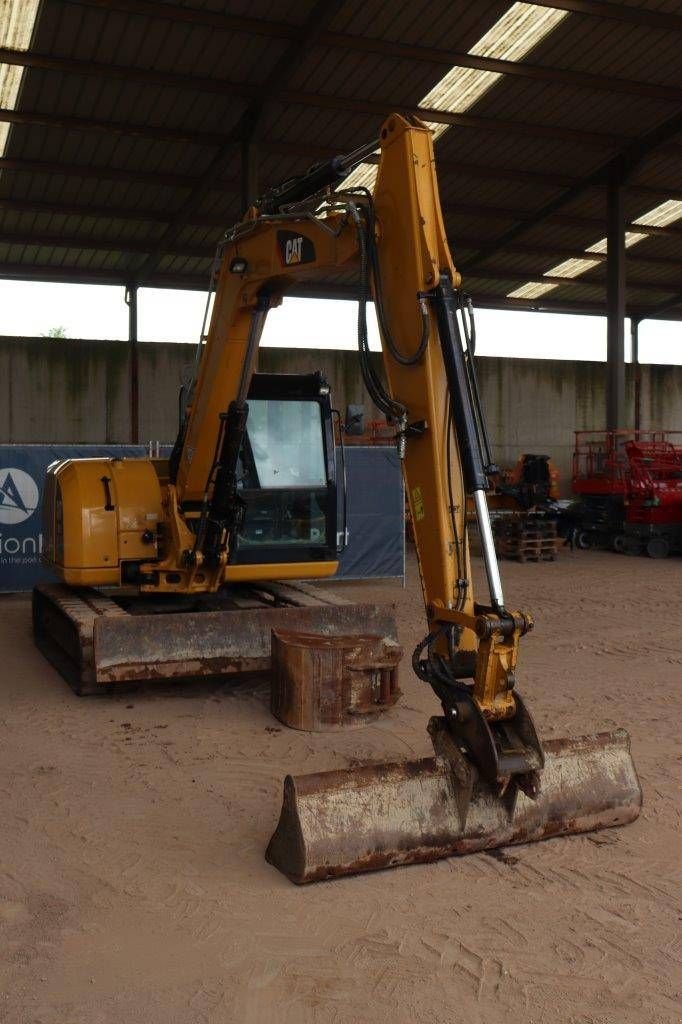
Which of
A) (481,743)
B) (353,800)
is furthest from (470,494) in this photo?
(353,800)

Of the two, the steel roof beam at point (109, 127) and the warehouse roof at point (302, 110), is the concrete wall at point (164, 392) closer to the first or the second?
the warehouse roof at point (302, 110)

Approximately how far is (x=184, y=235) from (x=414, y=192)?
18459mm

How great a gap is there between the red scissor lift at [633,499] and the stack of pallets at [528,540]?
6.10 ft

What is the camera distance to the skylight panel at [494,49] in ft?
47.8

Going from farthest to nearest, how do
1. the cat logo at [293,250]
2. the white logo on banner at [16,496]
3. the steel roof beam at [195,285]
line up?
the steel roof beam at [195,285] < the white logo on banner at [16,496] < the cat logo at [293,250]

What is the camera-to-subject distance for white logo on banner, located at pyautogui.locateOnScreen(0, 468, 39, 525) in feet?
39.3

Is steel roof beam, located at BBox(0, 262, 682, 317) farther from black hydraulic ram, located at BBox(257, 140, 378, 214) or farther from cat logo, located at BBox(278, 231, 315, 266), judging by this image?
cat logo, located at BBox(278, 231, 315, 266)

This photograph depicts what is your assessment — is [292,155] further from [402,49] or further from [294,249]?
[294,249]

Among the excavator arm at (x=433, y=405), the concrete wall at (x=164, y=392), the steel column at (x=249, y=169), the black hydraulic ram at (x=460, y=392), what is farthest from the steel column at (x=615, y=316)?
the black hydraulic ram at (x=460, y=392)

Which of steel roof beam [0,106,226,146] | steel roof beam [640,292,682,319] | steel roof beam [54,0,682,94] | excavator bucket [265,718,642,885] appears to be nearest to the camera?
excavator bucket [265,718,642,885]

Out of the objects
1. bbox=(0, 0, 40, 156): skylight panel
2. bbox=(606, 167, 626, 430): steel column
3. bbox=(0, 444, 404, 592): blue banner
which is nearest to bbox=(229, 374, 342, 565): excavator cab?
bbox=(0, 444, 404, 592): blue banner

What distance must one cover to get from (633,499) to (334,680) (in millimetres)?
13497

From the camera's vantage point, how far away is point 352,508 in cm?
1345

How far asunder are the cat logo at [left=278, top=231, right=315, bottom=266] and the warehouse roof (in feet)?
28.4
